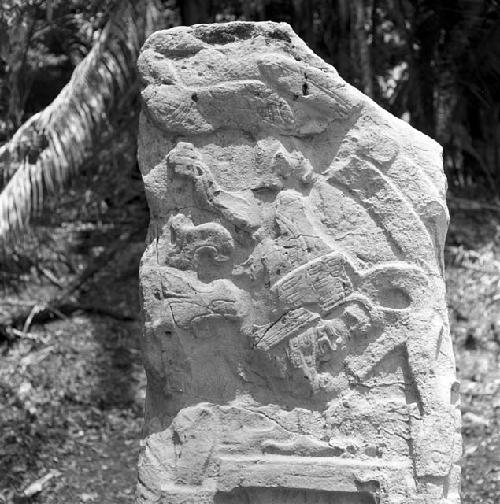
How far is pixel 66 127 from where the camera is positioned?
5.46 meters

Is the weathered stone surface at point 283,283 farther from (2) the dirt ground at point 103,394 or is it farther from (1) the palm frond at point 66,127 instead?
(1) the palm frond at point 66,127

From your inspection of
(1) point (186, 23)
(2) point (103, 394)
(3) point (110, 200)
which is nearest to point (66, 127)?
(2) point (103, 394)

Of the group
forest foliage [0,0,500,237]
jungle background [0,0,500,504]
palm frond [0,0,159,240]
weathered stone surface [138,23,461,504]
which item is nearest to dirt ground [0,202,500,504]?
jungle background [0,0,500,504]

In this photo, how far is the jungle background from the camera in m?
5.39

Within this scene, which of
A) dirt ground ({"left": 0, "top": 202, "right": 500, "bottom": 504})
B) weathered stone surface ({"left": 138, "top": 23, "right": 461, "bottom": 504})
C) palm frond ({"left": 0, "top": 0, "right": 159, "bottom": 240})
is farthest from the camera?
palm frond ({"left": 0, "top": 0, "right": 159, "bottom": 240})

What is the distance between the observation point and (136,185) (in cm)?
789

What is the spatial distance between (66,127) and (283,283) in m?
2.53

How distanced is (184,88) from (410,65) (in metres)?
4.44

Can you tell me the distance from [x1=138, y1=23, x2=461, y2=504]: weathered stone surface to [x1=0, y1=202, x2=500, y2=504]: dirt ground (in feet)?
5.72

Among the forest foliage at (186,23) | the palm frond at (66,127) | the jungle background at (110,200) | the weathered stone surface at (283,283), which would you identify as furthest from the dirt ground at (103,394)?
the weathered stone surface at (283,283)

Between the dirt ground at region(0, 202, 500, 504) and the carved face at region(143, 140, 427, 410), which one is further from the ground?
the carved face at region(143, 140, 427, 410)

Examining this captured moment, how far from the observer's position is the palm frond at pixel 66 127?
538 centimetres

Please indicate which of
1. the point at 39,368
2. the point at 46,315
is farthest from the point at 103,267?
the point at 39,368

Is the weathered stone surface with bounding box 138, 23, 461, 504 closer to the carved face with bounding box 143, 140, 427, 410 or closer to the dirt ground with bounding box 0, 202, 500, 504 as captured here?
the carved face with bounding box 143, 140, 427, 410
